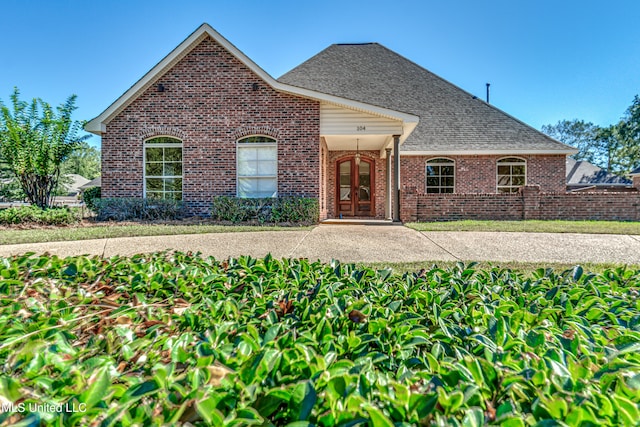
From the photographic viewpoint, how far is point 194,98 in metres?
11.1

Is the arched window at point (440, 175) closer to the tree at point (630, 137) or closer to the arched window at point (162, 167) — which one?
the arched window at point (162, 167)

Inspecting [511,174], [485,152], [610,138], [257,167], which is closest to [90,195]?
[257,167]

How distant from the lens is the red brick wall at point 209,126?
427 inches

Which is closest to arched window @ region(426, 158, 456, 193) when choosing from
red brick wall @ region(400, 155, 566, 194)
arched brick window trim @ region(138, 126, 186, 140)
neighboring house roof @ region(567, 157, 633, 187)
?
red brick wall @ region(400, 155, 566, 194)

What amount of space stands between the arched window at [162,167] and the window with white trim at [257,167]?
201cm

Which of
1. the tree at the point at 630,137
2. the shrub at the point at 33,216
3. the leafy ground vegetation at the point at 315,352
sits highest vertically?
the tree at the point at 630,137

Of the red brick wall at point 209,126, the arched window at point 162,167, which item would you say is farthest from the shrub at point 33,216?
the arched window at point 162,167

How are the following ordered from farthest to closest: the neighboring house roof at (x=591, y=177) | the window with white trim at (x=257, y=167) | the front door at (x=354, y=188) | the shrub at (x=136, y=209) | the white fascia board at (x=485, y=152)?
the neighboring house roof at (x=591, y=177)
the front door at (x=354, y=188)
the white fascia board at (x=485, y=152)
the window with white trim at (x=257, y=167)
the shrub at (x=136, y=209)

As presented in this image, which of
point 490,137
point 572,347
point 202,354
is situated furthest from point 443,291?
point 490,137

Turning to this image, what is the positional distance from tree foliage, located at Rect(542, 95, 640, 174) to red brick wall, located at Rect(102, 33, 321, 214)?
41.1 metres

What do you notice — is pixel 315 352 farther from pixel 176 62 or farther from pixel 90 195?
pixel 90 195

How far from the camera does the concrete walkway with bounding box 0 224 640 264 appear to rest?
5.11 metres

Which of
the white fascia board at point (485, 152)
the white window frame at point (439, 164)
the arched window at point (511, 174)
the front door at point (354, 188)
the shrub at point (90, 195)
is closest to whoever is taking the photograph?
the shrub at point (90, 195)

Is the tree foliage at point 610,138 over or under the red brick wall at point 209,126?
over
